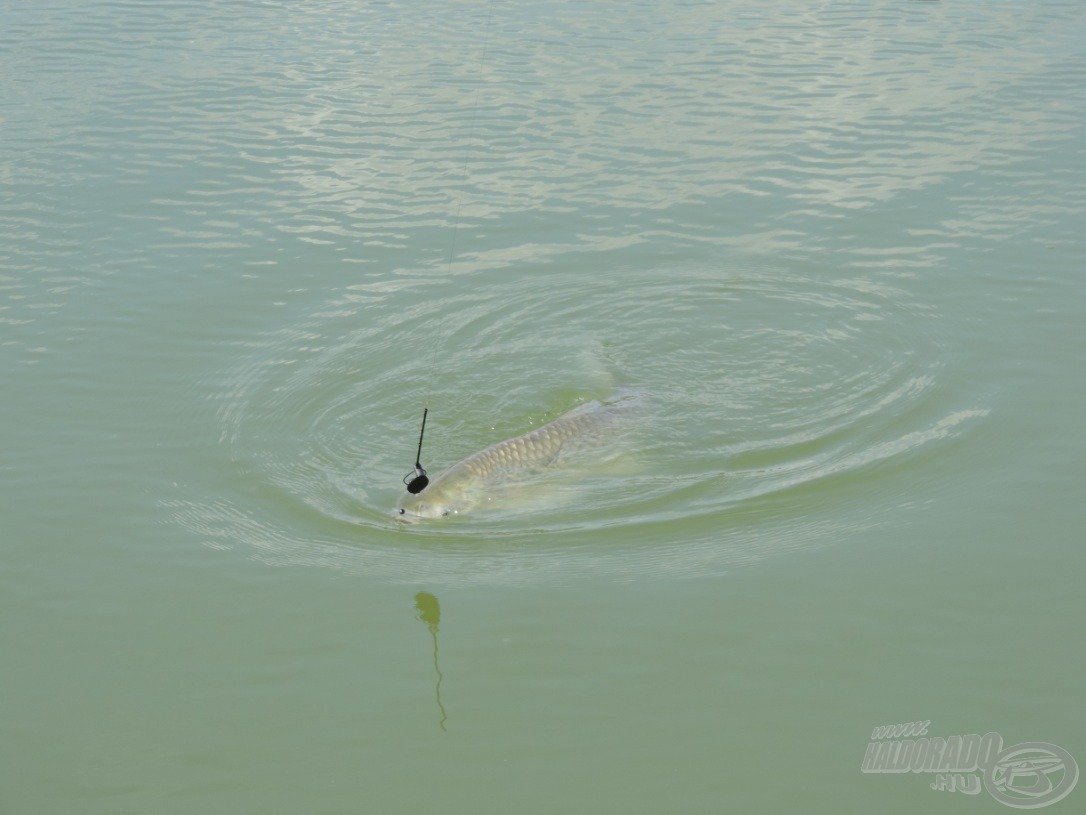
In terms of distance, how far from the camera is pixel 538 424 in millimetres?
8125

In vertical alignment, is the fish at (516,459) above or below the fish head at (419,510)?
above

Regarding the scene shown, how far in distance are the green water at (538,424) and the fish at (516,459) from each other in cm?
19

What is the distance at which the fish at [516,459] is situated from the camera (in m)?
6.86

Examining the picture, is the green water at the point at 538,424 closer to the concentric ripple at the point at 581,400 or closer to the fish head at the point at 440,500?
the concentric ripple at the point at 581,400

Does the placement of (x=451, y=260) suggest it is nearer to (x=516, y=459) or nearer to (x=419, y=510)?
(x=516, y=459)

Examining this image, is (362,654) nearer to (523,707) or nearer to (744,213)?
(523,707)

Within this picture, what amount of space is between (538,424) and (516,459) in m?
0.93

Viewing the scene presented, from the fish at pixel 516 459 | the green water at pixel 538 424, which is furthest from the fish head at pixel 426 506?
the green water at pixel 538 424

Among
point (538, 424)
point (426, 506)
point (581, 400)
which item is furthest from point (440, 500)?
point (581, 400)

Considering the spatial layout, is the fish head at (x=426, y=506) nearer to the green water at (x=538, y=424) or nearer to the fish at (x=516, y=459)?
the fish at (x=516, y=459)

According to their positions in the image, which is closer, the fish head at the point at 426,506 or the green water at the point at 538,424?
the green water at the point at 538,424

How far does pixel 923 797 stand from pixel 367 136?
10.2 m

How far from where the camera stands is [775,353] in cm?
898

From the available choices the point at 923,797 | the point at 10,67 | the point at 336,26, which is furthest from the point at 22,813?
the point at 336,26
